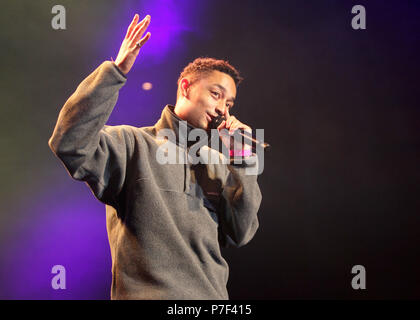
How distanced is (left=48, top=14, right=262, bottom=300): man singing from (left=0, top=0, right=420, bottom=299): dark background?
0.94 metres

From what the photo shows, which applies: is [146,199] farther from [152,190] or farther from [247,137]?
[247,137]

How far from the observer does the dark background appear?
2.19m

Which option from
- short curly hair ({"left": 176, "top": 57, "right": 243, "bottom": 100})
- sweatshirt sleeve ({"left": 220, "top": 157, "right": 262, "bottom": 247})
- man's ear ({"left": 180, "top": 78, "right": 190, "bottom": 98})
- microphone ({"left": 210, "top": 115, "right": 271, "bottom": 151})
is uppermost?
short curly hair ({"left": 176, "top": 57, "right": 243, "bottom": 100})

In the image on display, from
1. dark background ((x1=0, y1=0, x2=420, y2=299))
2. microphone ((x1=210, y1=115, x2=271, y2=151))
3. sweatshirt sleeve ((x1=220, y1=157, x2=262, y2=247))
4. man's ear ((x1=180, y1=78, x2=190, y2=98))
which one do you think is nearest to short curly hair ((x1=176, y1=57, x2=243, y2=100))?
man's ear ((x1=180, y1=78, x2=190, y2=98))

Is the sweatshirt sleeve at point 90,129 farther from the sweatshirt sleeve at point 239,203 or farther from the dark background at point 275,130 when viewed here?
the dark background at point 275,130

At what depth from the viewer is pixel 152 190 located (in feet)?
3.80

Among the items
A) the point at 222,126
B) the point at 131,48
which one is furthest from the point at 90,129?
the point at 222,126

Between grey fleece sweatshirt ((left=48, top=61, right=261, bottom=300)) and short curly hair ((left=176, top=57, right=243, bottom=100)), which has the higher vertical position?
short curly hair ((left=176, top=57, right=243, bottom=100))

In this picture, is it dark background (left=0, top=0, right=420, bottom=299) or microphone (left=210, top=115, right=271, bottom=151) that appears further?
dark background (left=0, top=0, right=420, bottom=299)

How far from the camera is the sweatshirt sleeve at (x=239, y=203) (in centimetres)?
133

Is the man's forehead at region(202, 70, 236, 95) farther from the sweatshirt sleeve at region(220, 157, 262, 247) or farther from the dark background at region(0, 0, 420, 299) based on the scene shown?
the dark background at region(0, 0, 420, 299)
